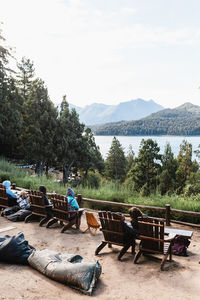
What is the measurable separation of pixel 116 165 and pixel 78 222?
56.1 meters

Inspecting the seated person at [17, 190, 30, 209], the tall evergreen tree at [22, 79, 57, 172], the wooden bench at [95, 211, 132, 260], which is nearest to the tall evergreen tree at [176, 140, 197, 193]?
the tall evergreen tree at [22, 79, 57, 172]

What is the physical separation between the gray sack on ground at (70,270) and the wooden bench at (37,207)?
3.12 m

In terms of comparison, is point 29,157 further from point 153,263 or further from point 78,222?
point 153,263

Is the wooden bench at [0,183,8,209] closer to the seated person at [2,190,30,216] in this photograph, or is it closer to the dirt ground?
the seated person at [2,190,30,216]

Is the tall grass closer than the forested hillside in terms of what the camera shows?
Yes

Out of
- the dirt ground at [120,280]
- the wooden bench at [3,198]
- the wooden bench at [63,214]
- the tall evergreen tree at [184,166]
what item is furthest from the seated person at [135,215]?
the tall evergreen tree at [184,166]

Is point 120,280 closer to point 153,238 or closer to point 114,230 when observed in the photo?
point 153,238

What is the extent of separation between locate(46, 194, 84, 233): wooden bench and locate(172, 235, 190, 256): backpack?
278cm

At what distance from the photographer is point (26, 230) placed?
288 inches

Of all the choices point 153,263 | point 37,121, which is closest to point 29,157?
point 37,121

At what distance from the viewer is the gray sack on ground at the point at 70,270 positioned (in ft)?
13.5

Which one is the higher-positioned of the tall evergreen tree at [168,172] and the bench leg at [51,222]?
the bench leg at [51,222]

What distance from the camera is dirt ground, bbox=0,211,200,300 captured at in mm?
3936

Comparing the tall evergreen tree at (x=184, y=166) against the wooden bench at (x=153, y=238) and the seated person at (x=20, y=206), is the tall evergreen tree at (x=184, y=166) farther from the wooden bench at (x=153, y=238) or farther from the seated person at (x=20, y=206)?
the wooden bench at (x=153, y=238)
